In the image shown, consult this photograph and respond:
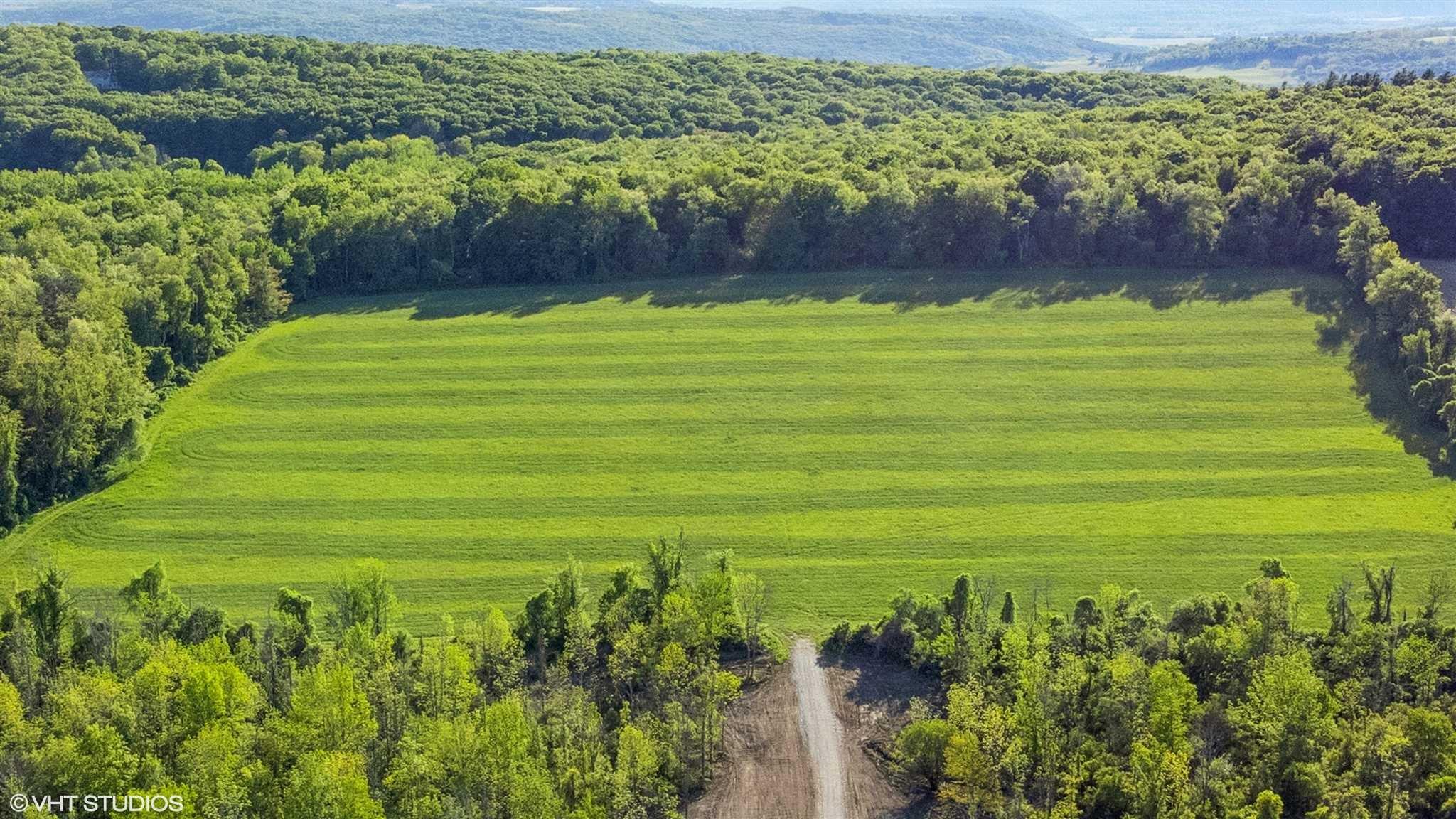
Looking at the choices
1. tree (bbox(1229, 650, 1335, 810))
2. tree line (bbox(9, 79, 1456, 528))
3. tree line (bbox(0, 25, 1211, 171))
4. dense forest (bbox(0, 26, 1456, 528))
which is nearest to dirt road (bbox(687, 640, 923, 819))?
tree (bbox(1229, 650, 1335, 810))

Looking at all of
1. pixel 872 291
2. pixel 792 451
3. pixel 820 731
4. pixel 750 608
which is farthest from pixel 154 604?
pixel 872 291

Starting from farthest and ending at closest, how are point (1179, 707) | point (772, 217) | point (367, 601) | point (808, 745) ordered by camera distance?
point (772, 217)
point (367, 601)
point (808, 745)
point (1179, 707)

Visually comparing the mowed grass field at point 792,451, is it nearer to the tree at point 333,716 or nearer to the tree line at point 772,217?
the tree line at point 772,217

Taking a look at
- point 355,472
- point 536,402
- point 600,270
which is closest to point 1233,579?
point 536,402

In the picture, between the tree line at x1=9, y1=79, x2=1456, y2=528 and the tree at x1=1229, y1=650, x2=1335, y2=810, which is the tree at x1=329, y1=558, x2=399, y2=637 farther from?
the tree at x1=1229, y1=650, x2=1335, y2=810

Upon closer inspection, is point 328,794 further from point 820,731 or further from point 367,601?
point 820,731

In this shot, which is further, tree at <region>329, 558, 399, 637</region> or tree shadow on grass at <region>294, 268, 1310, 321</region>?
tree shadow on grass at <region>294, 268, 1310, 321</region>
